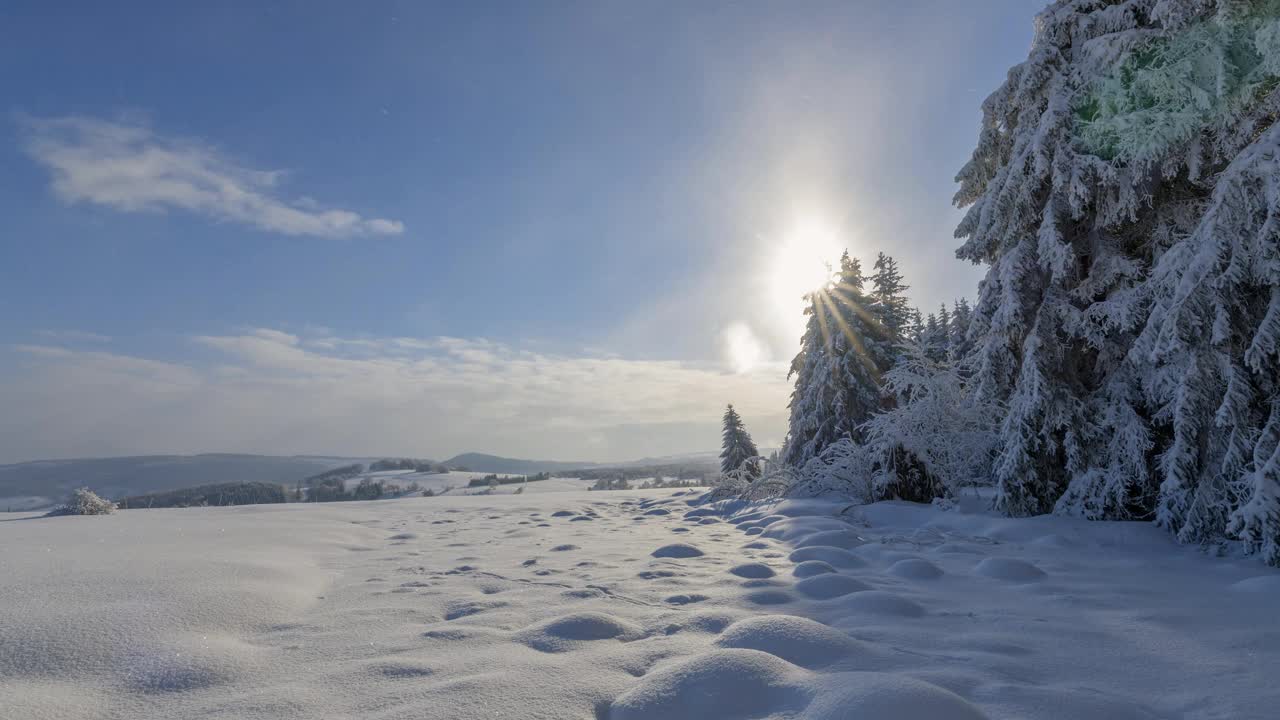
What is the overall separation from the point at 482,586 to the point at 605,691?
2.22 metres

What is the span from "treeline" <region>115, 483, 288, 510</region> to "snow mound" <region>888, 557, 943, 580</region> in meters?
16.3

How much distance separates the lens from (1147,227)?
7.40 m

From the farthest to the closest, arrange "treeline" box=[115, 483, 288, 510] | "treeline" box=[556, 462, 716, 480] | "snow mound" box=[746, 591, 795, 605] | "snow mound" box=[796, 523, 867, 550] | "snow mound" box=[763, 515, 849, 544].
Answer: "treeline" box=[556, 462, 716, 480], "treeline" box=[115, 483, 288, 510], "snow mound" box=[763, 515, 849, 544], "snow mound" box=[796, 523, 867, 550], "snow mound" box=[746, 591, 795, 605]

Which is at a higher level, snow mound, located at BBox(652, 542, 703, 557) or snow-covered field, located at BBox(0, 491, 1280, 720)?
snow-covered field, located at BBox(0, 491, 1280, 720)

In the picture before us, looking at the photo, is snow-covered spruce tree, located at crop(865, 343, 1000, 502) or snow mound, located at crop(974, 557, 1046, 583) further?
snow-covered spruce tree, located at crop(865, 343, 1000, 502)

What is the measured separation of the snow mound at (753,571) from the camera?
13.9 ft

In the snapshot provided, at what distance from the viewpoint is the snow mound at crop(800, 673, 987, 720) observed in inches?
68.4

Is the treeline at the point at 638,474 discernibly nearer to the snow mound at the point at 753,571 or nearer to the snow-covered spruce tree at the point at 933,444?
the snow-covered spruce tree at the point at 933,444

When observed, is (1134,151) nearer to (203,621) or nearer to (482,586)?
(482,586)

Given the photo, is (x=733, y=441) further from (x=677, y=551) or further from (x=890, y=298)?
(x=677, y=551)

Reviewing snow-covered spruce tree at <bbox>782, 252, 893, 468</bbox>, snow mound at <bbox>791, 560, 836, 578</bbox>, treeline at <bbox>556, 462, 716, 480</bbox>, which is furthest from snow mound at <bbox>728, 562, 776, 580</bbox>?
treeline at <bbox>556, 462, 716, 480</bbox>

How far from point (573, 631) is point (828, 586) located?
71.2 inches

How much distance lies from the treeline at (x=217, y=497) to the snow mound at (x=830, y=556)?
50.6 ft

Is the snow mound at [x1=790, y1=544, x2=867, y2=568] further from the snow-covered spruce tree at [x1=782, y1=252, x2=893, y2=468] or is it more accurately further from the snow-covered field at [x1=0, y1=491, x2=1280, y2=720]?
the snow-covered spruce tree at [x1=782, y1=252, x2=893, y2=468]
